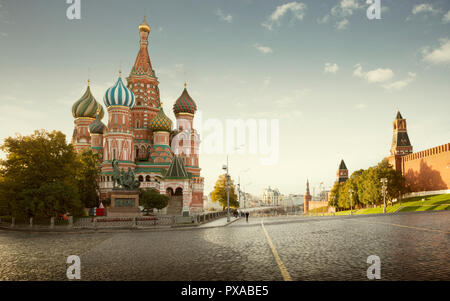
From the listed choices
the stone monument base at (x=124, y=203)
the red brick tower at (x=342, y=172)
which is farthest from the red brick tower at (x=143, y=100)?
the red brick tower at (x=342, y=172)

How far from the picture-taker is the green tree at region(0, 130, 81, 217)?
27.7 m

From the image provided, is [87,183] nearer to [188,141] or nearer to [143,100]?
[188,141]

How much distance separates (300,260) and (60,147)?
Answer: 28669 mm

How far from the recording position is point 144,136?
70.8 m

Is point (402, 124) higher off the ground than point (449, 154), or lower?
higher

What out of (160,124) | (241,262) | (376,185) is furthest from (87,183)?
(376,185)

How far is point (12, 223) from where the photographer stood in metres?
27.7

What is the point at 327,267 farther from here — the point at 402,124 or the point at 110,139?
the point at 402,124

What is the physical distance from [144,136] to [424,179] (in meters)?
58.5

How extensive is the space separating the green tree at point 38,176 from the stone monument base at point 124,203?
4.69 metres

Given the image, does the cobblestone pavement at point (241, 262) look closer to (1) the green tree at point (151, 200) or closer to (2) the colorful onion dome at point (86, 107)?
(1) the green tree at point (151, 200)

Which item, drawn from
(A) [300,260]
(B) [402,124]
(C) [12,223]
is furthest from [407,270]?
(B) [402,124]

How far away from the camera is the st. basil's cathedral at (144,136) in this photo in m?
60.1

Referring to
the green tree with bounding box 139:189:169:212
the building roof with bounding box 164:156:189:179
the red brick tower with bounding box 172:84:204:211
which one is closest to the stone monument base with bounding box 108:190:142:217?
the green tree with bounding box 139:189:169:212
